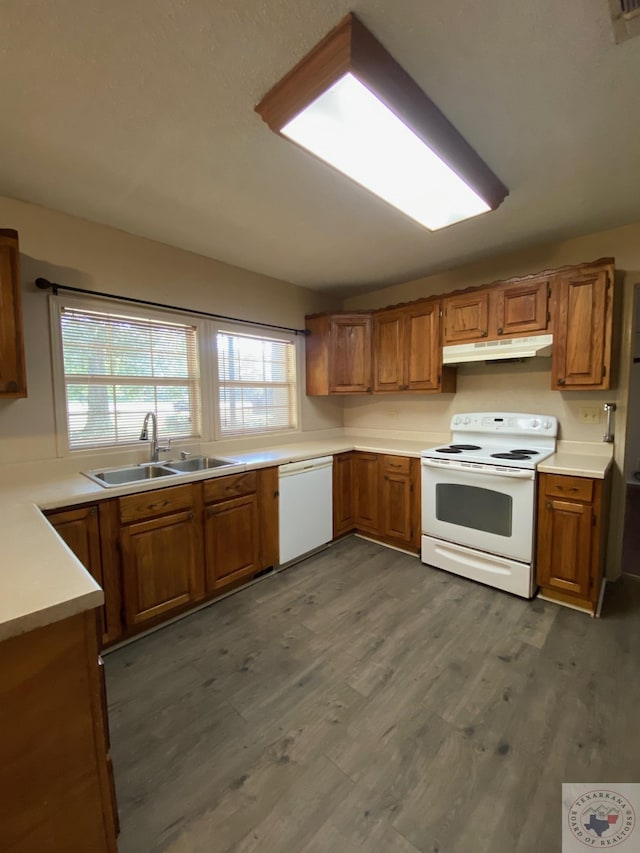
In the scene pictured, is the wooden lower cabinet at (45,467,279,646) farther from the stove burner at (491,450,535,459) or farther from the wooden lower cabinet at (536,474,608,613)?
the wooden lower cabinet at (536,474,608,613)

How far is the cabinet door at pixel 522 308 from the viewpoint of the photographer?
8.29 feet

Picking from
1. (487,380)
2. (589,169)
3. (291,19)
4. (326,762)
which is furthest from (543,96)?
(326,762)

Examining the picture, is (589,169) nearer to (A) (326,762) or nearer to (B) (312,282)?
(B) (312,282)

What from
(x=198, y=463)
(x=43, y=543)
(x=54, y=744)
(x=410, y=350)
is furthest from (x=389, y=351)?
(x=54, y=744)

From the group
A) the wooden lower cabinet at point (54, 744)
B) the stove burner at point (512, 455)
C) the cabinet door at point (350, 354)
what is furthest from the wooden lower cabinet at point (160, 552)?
the stove burner at point (512, 455)

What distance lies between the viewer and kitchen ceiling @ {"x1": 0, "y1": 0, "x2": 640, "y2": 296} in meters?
1.08

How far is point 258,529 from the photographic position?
271 cm

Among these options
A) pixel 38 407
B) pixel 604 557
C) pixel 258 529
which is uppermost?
pixel 38 407

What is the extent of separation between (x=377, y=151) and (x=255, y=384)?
2.19 meters

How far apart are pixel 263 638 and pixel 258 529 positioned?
2.54 feet

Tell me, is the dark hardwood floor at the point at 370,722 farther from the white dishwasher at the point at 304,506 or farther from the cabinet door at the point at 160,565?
the white dishwasher at the point at 304,506

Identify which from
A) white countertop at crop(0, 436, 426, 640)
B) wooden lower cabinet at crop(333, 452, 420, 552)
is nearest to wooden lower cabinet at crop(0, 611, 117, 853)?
white countertop at crop(0, 436, 426, 640)

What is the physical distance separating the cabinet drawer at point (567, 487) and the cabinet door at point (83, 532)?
106 inches

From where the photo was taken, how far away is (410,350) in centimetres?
326
